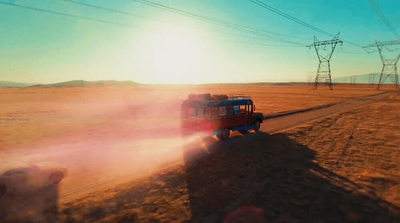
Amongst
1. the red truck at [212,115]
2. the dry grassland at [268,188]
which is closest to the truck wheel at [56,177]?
the dry grassland at [268,188]

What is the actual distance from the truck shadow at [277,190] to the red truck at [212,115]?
2.12 metres

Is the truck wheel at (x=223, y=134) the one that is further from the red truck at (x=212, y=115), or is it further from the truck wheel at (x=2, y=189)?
the truck wheel at (x=2, y=189)

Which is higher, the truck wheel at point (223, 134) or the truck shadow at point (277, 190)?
the truck wheel at point (223, 134)

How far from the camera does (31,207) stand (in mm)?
6055

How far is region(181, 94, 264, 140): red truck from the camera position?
12.6 meters

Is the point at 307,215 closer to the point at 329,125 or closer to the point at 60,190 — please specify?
the point at 60,190

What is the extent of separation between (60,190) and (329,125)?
773 inches

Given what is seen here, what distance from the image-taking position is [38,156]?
11.0 meters

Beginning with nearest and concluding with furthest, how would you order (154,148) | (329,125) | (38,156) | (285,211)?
(285,211) < (38,156) < (154,148) < (329,125)

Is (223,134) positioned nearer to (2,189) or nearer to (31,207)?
(31,207)

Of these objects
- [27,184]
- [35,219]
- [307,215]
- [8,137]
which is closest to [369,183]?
[307,215]

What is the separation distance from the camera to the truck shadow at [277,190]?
576 cm

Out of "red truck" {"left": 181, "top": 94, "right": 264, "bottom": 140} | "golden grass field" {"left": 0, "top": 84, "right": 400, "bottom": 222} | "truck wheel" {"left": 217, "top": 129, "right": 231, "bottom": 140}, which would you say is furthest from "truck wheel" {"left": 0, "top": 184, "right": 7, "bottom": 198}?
"truck wheel" {"left": 217, "top": 129, "right": 231, "bottom": 140}

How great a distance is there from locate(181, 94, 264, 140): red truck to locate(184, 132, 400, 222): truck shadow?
2.12 meters
